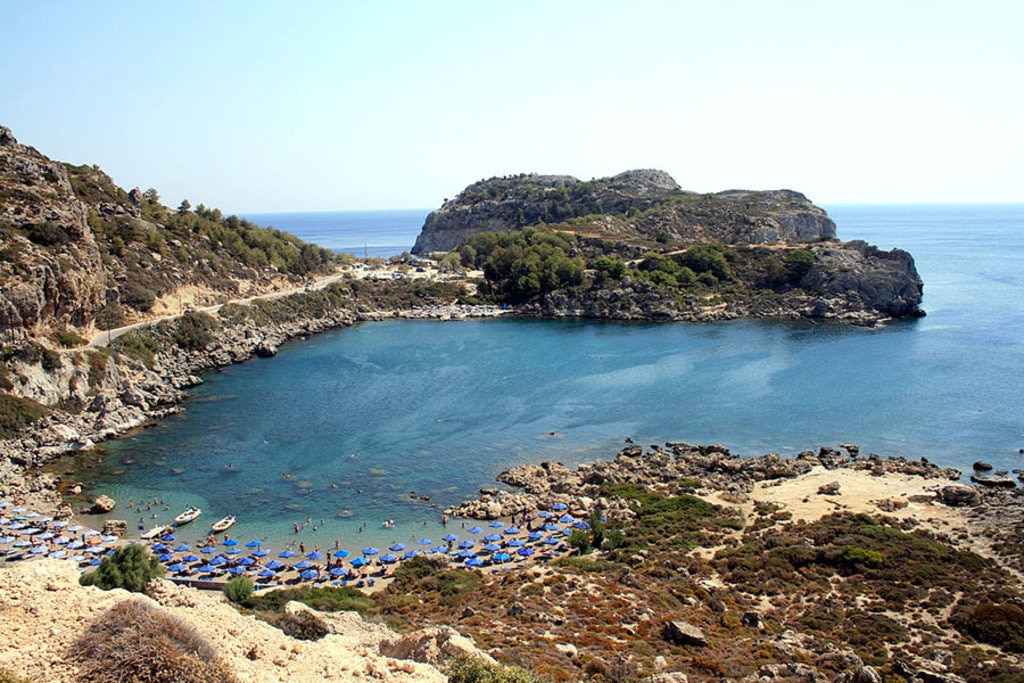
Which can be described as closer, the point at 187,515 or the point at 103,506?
the point at 187,515

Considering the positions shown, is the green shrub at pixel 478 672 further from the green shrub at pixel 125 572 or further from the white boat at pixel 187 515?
the white boat at pixel 187 515

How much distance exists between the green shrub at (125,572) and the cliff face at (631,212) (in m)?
111

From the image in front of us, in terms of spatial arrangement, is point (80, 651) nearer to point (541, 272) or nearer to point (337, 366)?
point (337, 366)

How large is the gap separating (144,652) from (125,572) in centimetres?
1345

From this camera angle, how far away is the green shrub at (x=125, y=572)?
922 inches

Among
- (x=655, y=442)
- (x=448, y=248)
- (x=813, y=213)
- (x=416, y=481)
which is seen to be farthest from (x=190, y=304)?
(x=813, y=213)

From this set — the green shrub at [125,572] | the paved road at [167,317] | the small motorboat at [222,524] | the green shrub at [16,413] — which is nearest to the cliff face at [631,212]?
the paved road at [167,317]

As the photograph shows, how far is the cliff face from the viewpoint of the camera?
13538cm

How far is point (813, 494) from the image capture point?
4172cm

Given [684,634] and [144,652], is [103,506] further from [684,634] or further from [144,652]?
[684,634]

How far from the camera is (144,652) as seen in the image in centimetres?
1296

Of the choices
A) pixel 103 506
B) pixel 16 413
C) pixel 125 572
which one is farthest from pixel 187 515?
pixel 16 413

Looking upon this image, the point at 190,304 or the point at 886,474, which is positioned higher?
the point at 190,304

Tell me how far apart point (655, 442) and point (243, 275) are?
66695 millimetres
